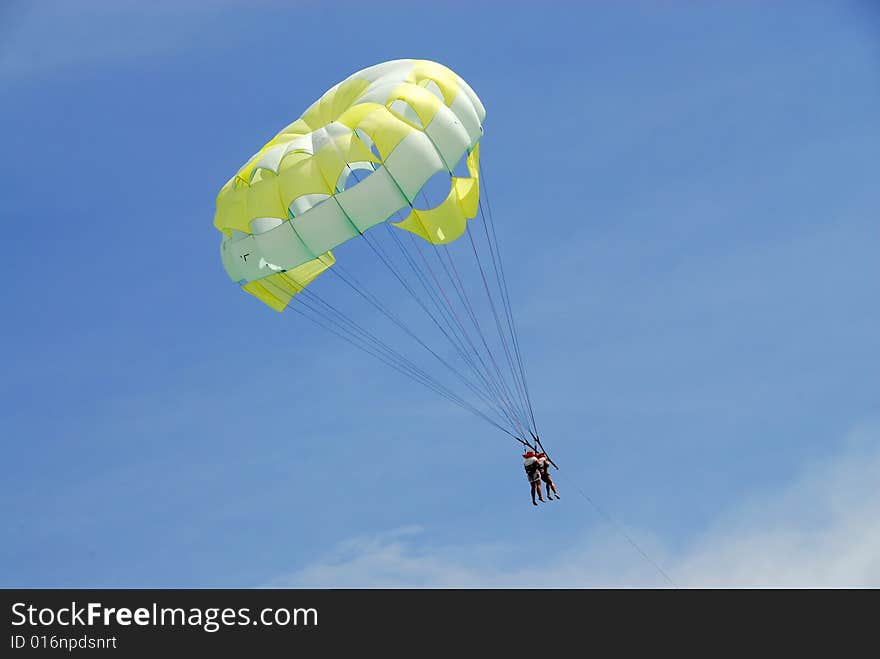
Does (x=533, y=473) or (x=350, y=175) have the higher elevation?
(x=350, y=175)

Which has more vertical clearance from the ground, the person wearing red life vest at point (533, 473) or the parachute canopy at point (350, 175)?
the parachute canopy at point (350, 175)

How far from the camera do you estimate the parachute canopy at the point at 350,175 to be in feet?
90.4

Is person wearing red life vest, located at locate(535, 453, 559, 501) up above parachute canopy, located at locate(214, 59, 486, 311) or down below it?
below

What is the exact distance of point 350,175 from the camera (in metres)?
29.8

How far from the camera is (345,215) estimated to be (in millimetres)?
27938

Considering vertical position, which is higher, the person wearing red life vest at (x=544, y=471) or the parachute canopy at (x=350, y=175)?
the parachute canopy at (x=350, y=175)

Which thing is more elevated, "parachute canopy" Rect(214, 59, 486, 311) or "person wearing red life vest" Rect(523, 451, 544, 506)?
"parachute canopy" Rect(214, 59, 486, 311)

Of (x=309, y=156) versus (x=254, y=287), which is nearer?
(x=309, y=156)

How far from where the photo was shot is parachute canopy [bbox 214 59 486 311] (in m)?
27.5
